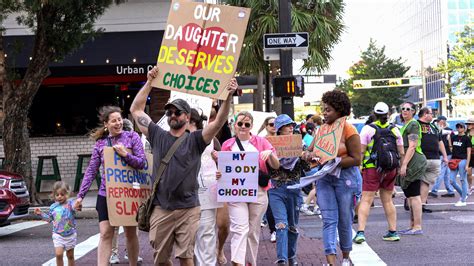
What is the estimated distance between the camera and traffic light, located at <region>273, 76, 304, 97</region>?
45.9ft

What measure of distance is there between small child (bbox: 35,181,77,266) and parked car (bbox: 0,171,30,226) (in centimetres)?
410

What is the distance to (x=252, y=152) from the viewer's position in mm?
7402

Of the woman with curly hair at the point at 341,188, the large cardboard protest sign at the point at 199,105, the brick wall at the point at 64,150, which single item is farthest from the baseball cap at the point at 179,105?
the brick wall at the point at 64,150

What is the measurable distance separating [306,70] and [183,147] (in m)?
18.0

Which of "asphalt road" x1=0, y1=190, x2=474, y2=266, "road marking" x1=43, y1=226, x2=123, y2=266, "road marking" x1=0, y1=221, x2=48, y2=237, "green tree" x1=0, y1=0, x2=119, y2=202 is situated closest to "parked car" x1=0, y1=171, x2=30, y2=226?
"asphalt road" x1=0, y1=190, x2=474, y2=266

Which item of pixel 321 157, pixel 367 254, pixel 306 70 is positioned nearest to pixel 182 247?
pixel 321 157

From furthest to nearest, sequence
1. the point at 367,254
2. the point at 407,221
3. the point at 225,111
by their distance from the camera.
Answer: the point at 407,221 < the point at 367,254 < the point at 225,111

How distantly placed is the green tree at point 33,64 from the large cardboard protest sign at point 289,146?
8.56 m

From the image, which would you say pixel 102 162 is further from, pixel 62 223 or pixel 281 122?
pixel 281 122

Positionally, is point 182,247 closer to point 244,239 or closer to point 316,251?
point 244,239

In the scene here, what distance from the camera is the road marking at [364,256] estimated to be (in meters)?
8.48

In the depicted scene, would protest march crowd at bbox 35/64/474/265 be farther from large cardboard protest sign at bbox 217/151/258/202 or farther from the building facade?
the building facade

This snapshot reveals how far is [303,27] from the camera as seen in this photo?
883 inches

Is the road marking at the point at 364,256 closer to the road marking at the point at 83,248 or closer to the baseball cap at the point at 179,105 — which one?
the baseball cap at the point at 179,105
